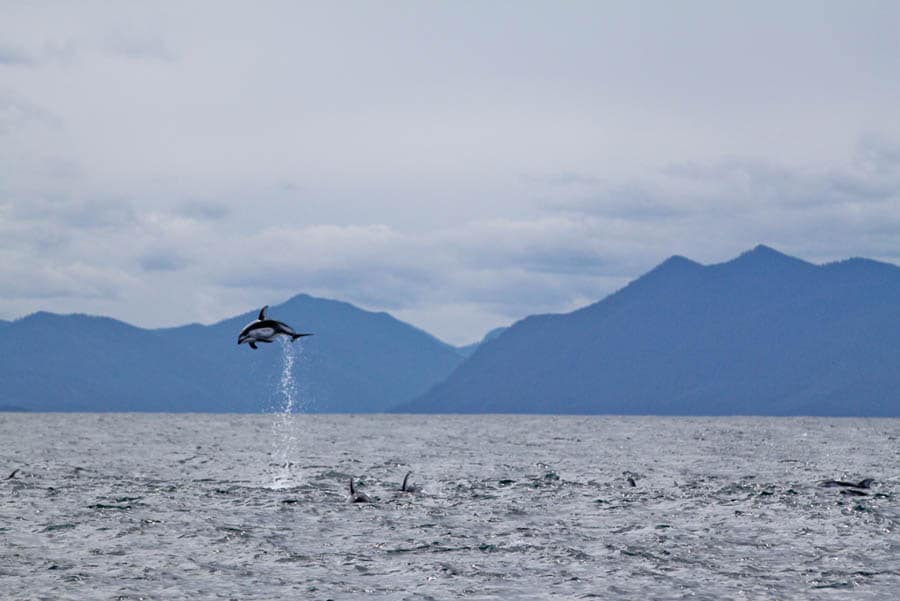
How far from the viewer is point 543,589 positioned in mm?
26484

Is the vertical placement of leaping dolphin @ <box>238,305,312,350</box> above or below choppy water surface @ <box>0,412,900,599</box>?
above

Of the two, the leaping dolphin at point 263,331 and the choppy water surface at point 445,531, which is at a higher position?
the leaping dolphin at point 263,331

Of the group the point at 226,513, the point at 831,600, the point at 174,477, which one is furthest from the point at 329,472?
the point at 831,600

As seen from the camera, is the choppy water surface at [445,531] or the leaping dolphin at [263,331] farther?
the leaping dolphin at [263,331]

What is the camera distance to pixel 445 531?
117 ft

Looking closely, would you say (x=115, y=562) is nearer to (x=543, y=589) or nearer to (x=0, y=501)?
(x=543, y=589)

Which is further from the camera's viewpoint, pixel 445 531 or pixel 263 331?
pixel 263 331

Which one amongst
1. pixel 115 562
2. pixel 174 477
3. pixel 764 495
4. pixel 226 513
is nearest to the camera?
pixel 115 562

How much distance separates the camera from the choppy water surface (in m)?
26.9

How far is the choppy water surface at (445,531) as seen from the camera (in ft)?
88.4

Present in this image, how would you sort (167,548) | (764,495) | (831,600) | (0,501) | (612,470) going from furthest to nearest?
1. (612,470)
2. (764,495)
3. (0,501)
4. (167,548)
5. (831,600)

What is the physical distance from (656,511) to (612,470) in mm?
20878

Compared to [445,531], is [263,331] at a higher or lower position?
higher

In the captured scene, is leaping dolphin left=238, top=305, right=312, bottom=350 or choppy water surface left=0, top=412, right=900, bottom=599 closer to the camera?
choppy water surface left=0, top=412, right=900, bottom=599
